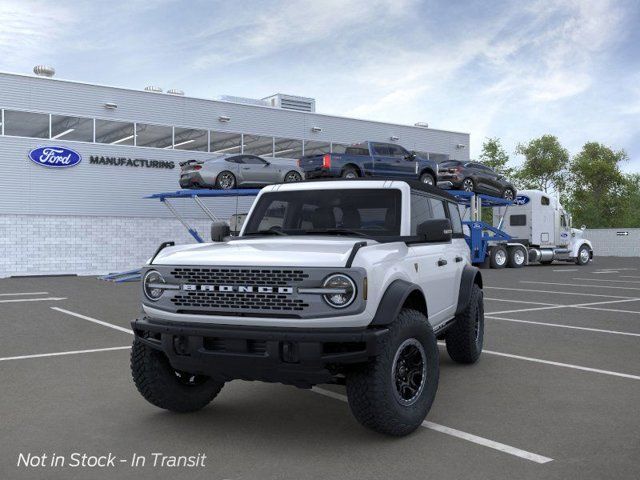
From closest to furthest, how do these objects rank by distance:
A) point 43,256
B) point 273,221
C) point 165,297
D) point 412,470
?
point 412,470 → point 165,297 → point 273,221 → point 43,256

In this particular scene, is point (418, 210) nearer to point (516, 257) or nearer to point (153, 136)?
point (153, 136)

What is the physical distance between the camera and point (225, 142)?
30.8m

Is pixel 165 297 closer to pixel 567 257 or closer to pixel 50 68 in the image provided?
pixel 50 68

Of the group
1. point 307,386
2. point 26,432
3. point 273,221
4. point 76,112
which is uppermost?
point 76,112

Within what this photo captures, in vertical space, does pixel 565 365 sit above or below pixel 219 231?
below

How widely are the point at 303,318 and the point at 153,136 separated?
26.0m

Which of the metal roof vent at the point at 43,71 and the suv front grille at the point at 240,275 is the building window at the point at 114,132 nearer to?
the metal roof vent at the point at 43,71

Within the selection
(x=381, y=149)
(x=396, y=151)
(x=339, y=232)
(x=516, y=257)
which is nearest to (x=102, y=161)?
(x=381, y=149)

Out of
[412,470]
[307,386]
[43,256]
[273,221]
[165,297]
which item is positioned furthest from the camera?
[43,256]

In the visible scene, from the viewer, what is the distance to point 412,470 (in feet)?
13.0

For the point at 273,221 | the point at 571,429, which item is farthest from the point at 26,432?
the point at 571,429

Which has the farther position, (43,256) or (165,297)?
(43,256)

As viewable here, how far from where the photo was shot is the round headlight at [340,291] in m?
4.28

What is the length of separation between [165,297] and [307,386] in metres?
1.23
